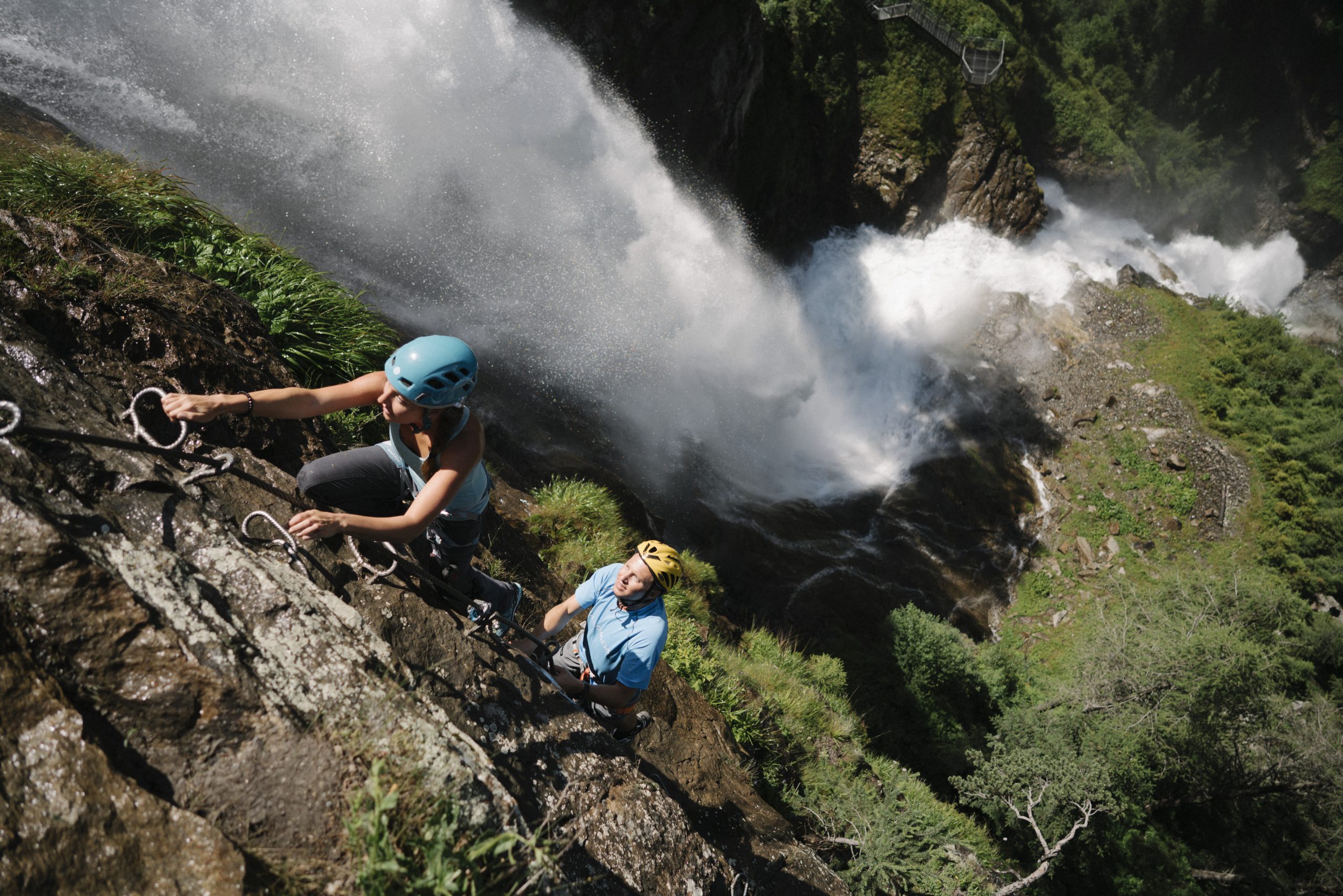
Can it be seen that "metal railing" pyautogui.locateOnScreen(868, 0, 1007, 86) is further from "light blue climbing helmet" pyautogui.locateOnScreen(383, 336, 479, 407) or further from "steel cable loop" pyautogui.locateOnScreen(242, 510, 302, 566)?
"steel cable loop" pyautogui.locateOnScreen(242, 510, 302, 566)

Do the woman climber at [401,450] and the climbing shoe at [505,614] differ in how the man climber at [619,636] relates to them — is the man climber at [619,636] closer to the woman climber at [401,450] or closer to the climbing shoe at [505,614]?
the climbing shoe at [505,614]

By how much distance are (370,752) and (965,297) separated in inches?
926

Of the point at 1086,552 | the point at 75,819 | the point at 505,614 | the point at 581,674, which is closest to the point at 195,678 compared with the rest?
the point at 75,819

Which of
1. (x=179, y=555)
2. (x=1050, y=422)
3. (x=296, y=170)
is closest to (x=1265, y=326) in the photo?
(x=1050, y=422)

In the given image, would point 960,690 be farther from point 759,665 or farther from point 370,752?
point 370,752

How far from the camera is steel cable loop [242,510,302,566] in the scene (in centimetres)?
263

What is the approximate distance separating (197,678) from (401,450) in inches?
48.7

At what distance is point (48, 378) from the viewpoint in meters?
2.69

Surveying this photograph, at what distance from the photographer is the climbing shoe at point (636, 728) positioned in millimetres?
3711

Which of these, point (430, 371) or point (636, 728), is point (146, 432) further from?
Answer: point (636, 728)

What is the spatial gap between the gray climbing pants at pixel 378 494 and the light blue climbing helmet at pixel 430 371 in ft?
1.51

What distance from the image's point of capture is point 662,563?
3.51 meters

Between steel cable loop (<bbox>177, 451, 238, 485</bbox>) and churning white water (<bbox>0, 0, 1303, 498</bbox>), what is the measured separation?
7.00 m

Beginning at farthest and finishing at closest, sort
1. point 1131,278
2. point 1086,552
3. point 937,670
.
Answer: point 1131,278
point 1086,552
point 937,670
